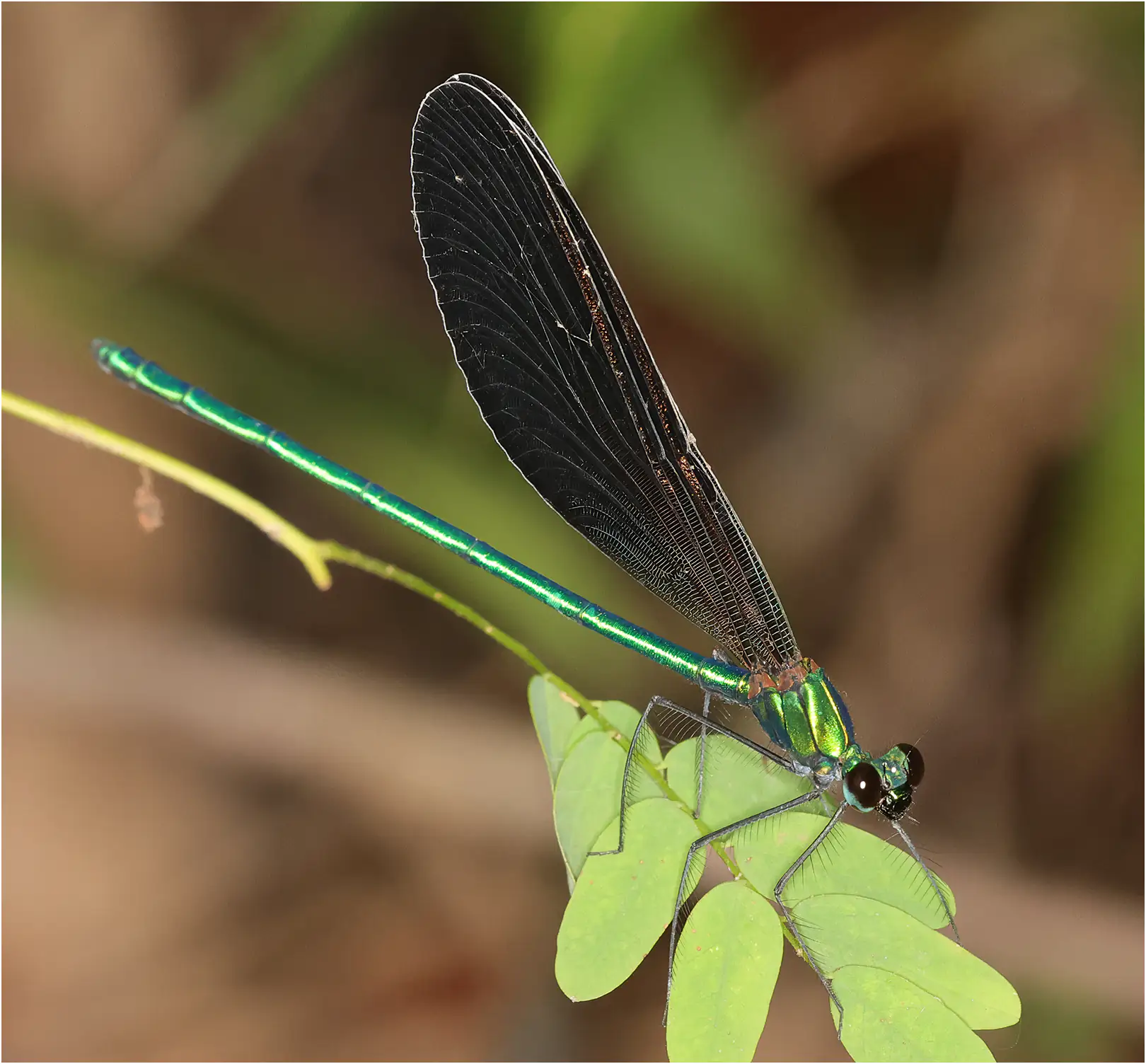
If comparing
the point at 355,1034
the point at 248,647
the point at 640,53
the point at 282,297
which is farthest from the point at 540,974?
the point at 640,53

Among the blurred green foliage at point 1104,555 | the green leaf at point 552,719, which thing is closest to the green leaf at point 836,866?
the green leaf at point 552,719

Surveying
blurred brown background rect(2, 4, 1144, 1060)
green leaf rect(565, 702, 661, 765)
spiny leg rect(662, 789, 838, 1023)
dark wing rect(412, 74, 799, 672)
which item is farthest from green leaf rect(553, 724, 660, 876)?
blurred brown background rect(2, 4, 1144, 1060)

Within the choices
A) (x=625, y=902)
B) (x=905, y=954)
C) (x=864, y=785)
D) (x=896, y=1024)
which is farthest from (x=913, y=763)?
(x=625, y=902)

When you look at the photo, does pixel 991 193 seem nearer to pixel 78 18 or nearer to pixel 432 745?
pixel 432 745

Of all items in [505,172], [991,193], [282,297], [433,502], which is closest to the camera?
[505,172]

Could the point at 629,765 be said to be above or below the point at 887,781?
below

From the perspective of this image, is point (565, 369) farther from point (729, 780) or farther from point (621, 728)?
point (729, 780)
